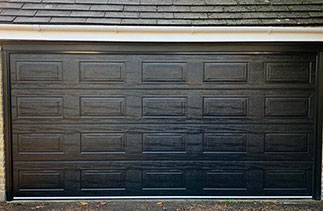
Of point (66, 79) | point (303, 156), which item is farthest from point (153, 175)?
point (303, 156)

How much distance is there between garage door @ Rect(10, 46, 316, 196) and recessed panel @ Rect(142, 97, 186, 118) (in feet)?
0.05

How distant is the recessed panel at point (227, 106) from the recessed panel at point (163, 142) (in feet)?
2.11

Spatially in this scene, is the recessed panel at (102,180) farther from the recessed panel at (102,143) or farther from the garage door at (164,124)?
the recessed panel at (102,143)

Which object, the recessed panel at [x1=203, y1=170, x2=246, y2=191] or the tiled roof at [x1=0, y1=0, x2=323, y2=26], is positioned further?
the recessed panel at [x1=203, y1=170, x2=246, y2=191]

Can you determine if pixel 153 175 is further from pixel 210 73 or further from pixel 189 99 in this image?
pixel 210 73

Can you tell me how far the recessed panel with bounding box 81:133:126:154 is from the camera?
465 centimetres

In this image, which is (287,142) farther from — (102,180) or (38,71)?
(38,71)

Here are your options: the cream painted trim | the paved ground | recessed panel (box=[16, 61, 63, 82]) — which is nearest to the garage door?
recessed panel (box=[16, 61, 63, 82])

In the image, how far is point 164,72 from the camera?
4.64 m

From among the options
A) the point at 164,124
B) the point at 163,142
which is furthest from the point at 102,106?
the point at 163,142

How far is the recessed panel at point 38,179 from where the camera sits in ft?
15.2

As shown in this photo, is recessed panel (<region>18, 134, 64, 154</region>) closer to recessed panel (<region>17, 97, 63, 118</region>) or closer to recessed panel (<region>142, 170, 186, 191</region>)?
recessed panel (<region>17, 97, 63, 118</region>)

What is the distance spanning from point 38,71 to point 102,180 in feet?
6.65

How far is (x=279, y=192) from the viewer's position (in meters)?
4.73
